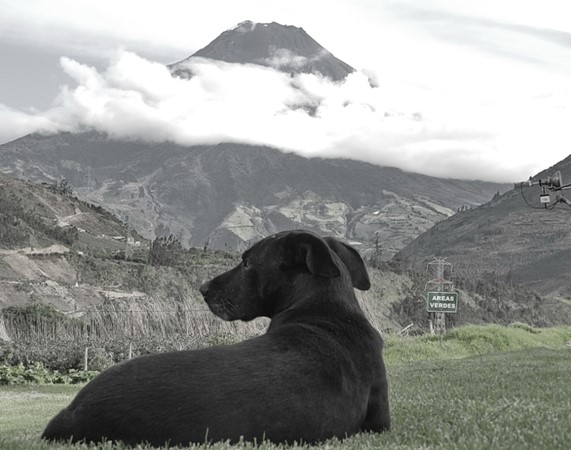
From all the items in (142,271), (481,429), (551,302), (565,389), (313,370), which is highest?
(313,370)

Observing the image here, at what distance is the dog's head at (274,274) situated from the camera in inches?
210

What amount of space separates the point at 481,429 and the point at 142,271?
8582cm

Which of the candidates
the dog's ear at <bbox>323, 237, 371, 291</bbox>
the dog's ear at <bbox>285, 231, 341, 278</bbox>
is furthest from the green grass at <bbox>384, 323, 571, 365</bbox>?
the dog's ear at <bbox>285, 231, 341, 278</bbox>

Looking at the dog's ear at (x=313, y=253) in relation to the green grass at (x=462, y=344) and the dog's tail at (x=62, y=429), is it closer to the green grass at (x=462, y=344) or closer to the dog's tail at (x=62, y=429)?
the dog's tail at (x=62, y=429)

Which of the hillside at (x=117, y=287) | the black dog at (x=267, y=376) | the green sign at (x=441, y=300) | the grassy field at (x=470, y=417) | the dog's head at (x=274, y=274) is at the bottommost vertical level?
the hillside at (x=117, y=287)

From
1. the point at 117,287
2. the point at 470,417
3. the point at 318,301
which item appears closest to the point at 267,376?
the point at 318,301

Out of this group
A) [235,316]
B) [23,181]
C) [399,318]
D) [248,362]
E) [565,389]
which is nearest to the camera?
[248,362]

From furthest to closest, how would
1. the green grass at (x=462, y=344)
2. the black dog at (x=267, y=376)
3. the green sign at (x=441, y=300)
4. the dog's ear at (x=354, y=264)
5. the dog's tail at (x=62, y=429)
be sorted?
the green sign at (x=441, y=300) → the green grass at (x=462, y=344) → the dog's ear at (x=354, y=264) → the dog's tail at (x=62, y=429) → the black dog at (x=267, y=376)

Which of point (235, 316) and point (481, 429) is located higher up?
point (235, 316)

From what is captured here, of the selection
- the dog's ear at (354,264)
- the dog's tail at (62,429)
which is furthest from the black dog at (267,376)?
the dog's ear at (354,264)

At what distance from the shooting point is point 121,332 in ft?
117

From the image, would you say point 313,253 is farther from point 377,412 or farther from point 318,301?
point 377,412

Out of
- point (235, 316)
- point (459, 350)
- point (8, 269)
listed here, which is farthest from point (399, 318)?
point (235, 316)

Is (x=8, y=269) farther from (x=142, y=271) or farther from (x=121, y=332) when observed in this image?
(x=121, y=332)
